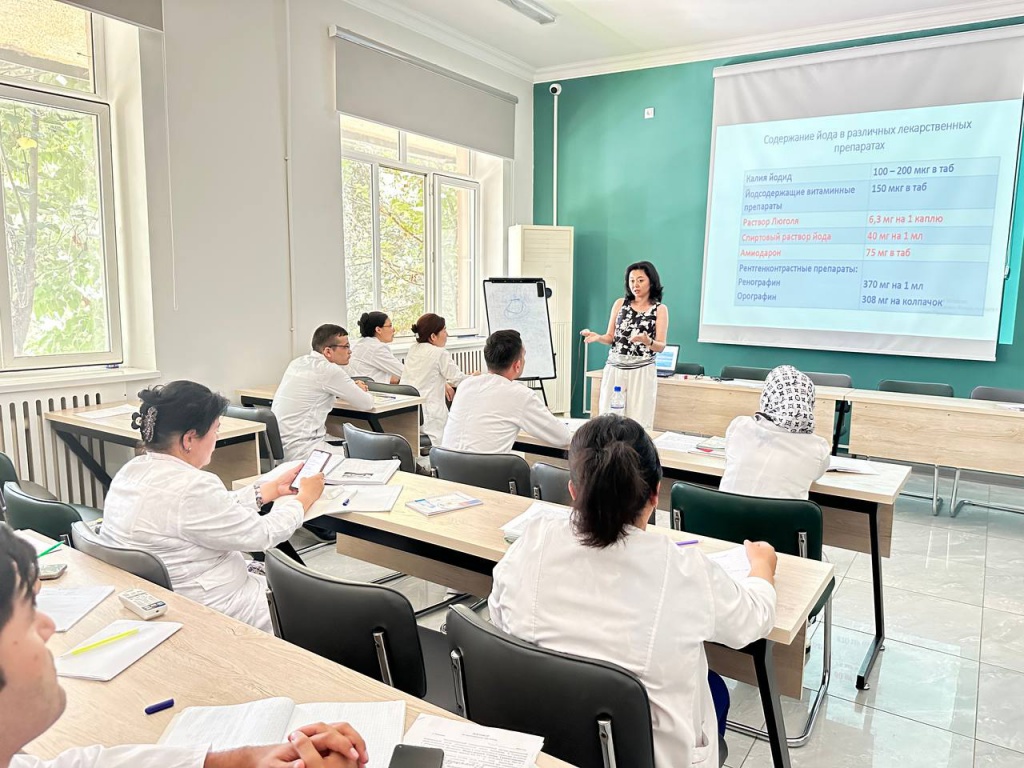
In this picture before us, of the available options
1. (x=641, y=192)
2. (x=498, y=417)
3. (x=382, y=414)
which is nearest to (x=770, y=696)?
(x=498, y=417)

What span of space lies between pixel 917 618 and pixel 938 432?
1644 millimetres

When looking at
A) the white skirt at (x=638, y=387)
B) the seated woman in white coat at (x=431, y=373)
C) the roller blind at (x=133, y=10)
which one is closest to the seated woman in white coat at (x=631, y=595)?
the white skirt at (x=638, y=387)

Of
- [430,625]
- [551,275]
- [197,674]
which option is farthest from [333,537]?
[551,275]

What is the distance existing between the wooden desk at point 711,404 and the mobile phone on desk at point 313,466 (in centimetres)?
298

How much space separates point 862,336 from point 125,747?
19.7ft

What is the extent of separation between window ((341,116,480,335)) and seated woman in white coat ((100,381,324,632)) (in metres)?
3.98

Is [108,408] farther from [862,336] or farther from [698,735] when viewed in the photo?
[862,336]

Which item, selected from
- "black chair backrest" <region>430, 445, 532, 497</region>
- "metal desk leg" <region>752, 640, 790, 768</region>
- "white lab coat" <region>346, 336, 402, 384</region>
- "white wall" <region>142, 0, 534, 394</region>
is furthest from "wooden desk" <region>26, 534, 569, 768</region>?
"white lab coat" <region>346, 336, 402, 384</region>

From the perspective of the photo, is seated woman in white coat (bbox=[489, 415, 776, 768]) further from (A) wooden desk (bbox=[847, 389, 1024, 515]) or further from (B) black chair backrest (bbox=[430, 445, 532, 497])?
(A) wooden desk (bbox=[847, 389, 1024, 515])

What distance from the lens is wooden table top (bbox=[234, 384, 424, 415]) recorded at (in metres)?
4.28

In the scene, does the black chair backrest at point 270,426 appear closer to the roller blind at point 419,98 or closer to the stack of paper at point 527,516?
the stack of paper at point 527,516

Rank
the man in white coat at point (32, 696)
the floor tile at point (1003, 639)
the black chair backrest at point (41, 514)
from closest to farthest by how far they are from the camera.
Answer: the man in white coat at point (32, 696)
the black chair backrest at point (41, 514)
the floor tile at point (1003, 639)

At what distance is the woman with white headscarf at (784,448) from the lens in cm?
253

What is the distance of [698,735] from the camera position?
1399mm
